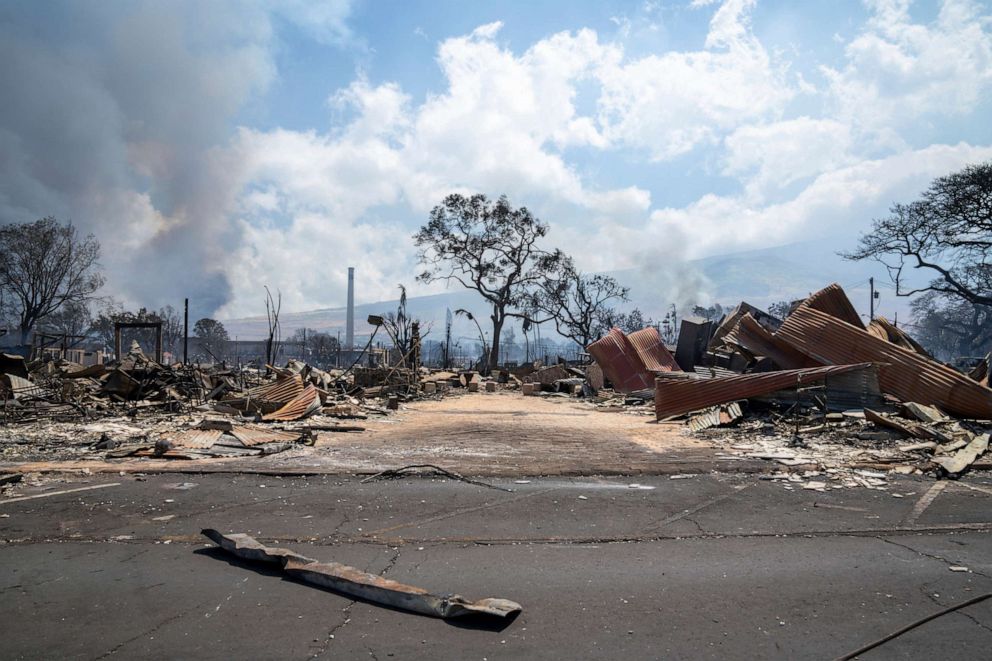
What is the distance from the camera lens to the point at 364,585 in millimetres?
3693

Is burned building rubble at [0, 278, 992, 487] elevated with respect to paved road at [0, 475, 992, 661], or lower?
elevated

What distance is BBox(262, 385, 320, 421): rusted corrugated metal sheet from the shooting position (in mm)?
12391

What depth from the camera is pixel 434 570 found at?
4.17 m

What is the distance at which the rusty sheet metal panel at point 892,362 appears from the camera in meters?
10.5

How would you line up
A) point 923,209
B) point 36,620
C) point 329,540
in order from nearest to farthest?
point 36,620 → point 329,540 → point 923,209

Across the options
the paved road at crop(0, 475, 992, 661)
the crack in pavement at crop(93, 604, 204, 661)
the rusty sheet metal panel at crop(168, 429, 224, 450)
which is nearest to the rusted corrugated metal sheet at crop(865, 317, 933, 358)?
the paved road at crop(0, 475, 992, 661)

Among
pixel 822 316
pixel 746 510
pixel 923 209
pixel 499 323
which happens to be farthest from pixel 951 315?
pixel 746 510

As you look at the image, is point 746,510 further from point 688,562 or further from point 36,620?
point 36,620

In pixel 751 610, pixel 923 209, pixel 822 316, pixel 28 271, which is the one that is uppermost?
pixel 923 209

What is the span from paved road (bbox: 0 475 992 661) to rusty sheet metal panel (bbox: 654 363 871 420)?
183 inches

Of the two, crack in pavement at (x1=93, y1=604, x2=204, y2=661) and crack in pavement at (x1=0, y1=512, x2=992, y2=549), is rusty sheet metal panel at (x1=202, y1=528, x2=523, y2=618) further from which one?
crack in pavement at (x1=93, y1=604, x2=204, y2=661)

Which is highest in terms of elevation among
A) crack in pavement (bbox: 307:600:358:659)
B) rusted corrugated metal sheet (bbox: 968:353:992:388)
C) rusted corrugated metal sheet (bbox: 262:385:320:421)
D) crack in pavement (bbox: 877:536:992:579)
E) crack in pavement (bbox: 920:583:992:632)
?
rusted corrugated metal sheet (bbox: 968:353:992:388)

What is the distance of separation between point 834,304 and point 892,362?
3.44 m

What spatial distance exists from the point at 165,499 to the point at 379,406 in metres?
10.5
